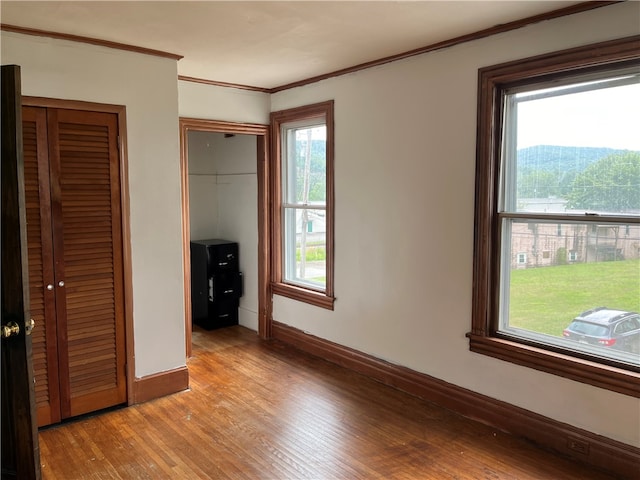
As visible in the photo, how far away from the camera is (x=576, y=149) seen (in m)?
2.71

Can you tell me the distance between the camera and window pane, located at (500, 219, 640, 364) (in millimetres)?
2570

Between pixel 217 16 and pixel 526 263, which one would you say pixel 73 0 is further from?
pixel 526 263

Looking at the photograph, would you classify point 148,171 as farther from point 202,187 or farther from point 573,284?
point 573,284

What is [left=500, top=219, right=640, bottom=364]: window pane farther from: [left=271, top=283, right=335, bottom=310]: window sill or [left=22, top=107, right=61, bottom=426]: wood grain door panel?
[left=22, top=107, right=61, bottom=426]: wood grain door panel

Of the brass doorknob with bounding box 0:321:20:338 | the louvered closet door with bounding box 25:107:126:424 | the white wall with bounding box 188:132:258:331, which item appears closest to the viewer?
the brass doorknob with bounding box 0:321:20:338

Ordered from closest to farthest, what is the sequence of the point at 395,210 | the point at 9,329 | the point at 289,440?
the point at 9,329, the point at 289,440, the point at 395,210

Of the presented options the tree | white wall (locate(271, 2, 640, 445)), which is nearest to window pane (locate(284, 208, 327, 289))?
white wall (locate(271, 2, 640, 445))

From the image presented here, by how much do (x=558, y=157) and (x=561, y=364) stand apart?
3.76ft

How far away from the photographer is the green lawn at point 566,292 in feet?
8.45

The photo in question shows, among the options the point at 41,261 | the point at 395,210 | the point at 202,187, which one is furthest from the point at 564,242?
the point at 202,187

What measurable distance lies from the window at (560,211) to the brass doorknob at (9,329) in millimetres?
2456

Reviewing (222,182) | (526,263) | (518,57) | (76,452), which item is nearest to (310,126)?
(222,182)

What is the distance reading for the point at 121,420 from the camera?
3195 mm

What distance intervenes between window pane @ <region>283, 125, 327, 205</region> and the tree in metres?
2.12
